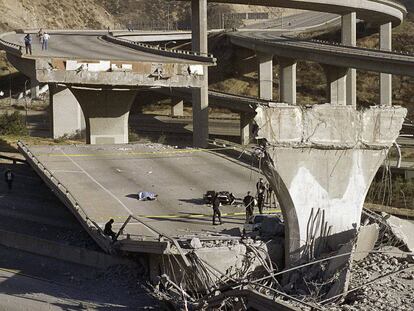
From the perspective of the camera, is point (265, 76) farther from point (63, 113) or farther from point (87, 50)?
point (87, 50)

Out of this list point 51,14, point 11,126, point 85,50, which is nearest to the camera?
point 85,50

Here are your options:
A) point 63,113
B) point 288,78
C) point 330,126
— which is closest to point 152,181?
point 330,126

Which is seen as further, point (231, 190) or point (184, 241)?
point (231, 190)

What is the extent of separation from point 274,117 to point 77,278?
9163 millimetres

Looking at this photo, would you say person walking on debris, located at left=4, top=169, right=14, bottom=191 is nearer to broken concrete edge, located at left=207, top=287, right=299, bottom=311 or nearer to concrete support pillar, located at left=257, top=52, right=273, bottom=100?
broken concrete edge, located at left=207, top=287, right=299, bottom=311

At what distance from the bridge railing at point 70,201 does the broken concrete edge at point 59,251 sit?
461mm

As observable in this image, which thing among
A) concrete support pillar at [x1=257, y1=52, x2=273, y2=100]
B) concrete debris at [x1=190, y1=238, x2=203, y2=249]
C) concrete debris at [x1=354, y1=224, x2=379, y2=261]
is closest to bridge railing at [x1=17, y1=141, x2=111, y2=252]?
concrete debris at [x1=190, y1=238, x2=203, y2=249]

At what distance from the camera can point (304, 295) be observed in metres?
20.3

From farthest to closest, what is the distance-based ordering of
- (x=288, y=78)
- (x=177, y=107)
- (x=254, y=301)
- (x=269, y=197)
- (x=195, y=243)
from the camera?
(x=177, y=107) < (x=288, y=78) < (x=269, y=197) < (x=195, y=243) < (x=254, y=301)

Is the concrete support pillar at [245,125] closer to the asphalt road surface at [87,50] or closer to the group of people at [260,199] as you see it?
the asphalt road surface at [87,50]

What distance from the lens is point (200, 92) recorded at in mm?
59344

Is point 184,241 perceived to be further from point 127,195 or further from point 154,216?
point 127,195

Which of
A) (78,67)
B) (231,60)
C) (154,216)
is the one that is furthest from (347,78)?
(154,216)

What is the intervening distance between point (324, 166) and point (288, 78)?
191 feet
